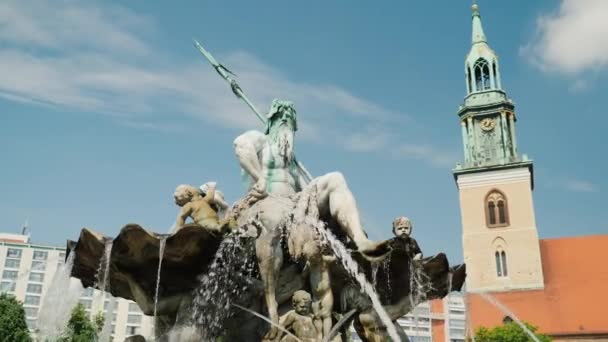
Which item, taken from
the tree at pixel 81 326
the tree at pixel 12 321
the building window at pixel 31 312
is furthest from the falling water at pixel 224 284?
Answer: the building window at pixel 31 312

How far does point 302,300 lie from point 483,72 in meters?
57.1

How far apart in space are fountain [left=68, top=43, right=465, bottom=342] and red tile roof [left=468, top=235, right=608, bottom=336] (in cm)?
4297

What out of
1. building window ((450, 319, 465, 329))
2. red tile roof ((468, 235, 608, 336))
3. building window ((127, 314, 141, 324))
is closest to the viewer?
red tile roof ((468, 235, 608, 336))

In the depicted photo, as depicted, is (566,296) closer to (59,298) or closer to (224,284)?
(224,284)

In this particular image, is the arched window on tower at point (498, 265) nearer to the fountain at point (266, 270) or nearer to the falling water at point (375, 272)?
the fountain at point (266, 270)

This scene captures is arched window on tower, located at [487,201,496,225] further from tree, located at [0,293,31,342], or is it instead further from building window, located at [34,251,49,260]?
building window, located at [34,251,49,260]

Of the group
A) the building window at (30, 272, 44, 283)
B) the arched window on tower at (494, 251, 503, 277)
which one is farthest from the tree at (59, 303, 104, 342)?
the building window at (30, 272, 44, 283)

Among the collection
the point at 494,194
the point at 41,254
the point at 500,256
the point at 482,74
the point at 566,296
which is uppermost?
the point at 482,74

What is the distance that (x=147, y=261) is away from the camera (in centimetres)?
591

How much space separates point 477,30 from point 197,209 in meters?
61.0

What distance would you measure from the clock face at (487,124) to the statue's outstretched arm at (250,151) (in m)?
52.0

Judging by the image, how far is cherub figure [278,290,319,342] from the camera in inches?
216

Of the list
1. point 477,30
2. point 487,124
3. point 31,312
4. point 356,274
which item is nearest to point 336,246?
point 356,274

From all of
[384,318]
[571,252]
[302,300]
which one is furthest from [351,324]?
[571,252]
